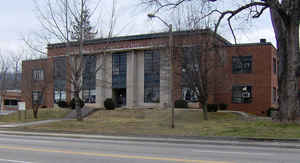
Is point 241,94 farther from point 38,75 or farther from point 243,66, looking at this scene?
point 38,75

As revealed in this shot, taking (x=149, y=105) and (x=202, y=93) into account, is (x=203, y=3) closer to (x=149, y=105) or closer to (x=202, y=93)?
(x=202, y=93)

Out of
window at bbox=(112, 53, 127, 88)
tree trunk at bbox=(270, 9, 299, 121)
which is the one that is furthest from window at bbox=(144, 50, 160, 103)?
tree trunk at bbox=(270, 9, 299, 121)

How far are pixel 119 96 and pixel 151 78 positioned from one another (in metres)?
6.36

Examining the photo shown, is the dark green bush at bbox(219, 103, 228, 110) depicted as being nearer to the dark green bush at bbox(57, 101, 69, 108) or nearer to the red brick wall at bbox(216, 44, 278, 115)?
the red brick wall at bbox(216, 44, 278, 115)

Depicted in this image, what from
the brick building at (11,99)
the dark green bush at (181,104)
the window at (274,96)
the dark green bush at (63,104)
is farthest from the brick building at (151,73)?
the brick building at (11,99)

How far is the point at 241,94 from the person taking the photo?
39.5 meters

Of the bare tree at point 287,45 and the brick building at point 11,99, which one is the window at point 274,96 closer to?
the bare tree at point 287,45

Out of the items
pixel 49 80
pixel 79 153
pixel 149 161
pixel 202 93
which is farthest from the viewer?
pixel 49 80

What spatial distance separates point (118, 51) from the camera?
45.3 metres

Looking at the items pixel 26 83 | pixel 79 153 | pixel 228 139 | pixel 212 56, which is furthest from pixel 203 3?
pixel 26 83

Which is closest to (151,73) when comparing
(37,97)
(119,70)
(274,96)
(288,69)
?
(119,70)

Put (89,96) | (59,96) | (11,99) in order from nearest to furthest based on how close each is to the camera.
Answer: (89,96) → (59,96) → (11,99)

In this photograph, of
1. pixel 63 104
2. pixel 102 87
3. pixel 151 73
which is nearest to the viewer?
pixel 151 73

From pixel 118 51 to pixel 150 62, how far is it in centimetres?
467
